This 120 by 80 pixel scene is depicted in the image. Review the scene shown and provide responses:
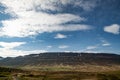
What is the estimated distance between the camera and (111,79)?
161375 mm

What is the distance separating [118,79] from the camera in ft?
529

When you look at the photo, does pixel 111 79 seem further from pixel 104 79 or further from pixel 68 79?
pixel 68 79

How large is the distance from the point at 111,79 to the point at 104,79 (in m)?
6.45

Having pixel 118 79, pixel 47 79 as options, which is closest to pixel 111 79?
pixel 118 79

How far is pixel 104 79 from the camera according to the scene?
159 metres

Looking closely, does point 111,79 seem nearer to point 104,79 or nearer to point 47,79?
point 104,79

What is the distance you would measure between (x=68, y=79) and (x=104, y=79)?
28259 mm

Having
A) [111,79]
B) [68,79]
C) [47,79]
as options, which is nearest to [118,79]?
[111,79]

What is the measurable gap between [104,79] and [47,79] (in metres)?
44.4

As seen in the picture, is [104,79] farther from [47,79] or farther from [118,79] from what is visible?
[47,79]

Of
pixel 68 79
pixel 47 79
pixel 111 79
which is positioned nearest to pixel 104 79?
pixel 111 79

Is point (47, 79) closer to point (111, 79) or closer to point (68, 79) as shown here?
point (68, 79)

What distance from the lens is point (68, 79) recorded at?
157 metres
